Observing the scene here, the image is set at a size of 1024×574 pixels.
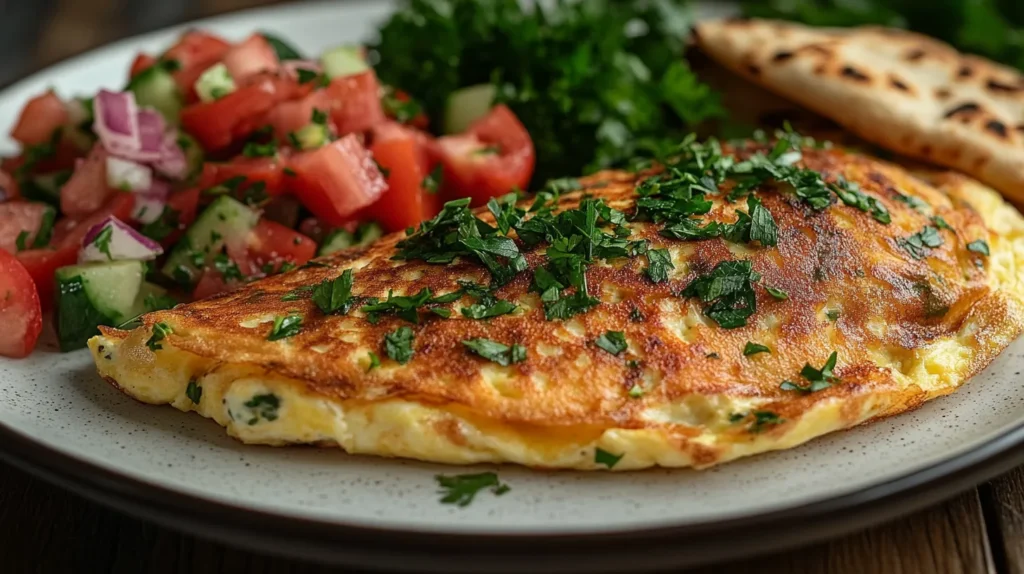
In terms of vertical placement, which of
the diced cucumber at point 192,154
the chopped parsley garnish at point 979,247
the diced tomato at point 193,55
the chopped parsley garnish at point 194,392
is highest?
the chopped parsley garnish at point 979,247

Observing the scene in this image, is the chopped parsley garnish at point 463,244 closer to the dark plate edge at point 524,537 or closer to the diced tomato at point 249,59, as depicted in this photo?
the dark plate edge at point 524,537

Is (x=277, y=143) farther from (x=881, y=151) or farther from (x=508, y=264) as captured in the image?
(x=881, y=151)

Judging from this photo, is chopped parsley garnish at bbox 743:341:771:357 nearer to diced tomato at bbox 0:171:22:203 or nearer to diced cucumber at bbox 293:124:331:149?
diced cucumber at bbox 293:124:331:149

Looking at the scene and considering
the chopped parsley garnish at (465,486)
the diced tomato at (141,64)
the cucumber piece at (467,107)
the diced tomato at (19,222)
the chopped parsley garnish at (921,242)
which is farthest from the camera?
the cucumber piece at (467,107)

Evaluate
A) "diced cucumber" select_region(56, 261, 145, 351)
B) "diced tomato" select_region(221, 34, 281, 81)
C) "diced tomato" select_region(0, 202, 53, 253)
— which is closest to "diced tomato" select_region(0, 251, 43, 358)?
"diced cucumber" select_region(56, 261, 145, 351)

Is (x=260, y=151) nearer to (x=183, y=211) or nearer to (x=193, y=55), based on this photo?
(x=183, y=211)

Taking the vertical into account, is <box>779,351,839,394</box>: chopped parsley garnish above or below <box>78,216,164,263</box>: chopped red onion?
above

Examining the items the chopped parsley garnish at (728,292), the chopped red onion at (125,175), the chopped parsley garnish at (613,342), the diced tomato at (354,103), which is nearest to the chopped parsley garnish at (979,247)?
the chopped parsley garnish at (728,292)

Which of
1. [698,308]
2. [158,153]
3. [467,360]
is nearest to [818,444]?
[698,308]
